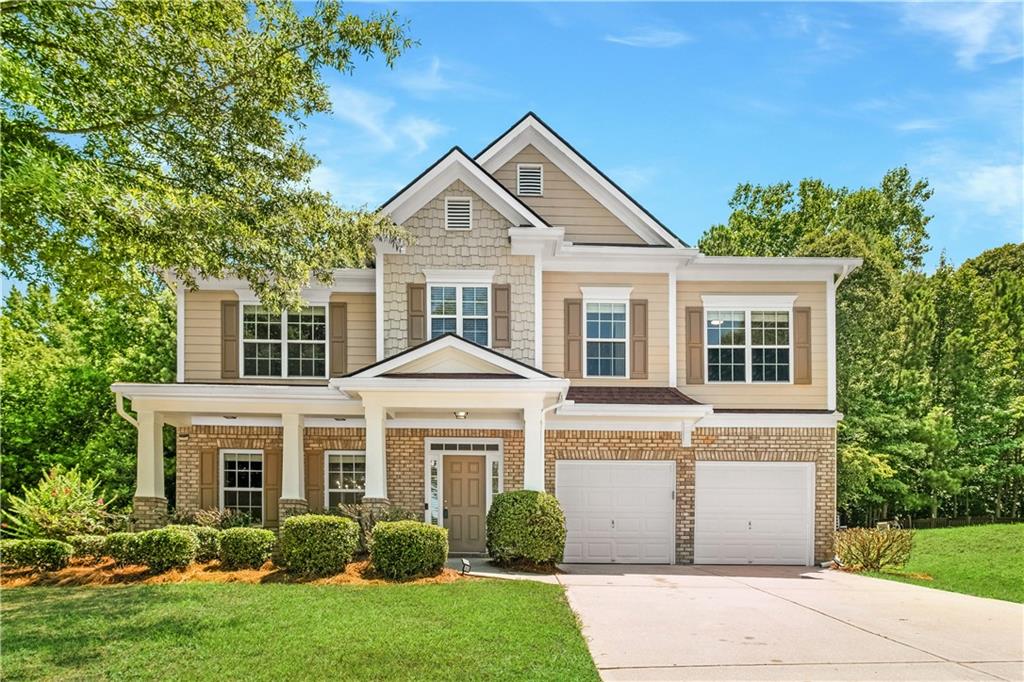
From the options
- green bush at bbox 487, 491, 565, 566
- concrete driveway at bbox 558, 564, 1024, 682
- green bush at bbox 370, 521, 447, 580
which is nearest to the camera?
concrete driveway at bbox 558, 564, 1024, 682

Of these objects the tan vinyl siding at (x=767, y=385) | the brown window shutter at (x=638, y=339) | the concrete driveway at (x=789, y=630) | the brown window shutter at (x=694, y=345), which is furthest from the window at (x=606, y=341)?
the concrete driveway at (x=789, y=630)

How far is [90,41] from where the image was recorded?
10648 millimetres

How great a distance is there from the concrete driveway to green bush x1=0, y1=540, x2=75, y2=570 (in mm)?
8058

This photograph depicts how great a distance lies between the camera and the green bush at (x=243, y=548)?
1376 centimetres

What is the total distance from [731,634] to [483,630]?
9.23 ft

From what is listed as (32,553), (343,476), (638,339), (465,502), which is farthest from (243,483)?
(638,339)

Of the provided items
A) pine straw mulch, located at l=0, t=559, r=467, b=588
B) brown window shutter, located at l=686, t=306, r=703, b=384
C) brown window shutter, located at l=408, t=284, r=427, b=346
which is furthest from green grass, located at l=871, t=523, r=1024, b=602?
brown window shutter, located at l=408, t=284, r=427, b=346

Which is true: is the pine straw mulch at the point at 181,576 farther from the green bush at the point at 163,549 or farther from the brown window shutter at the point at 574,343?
the brown window shutter at the point at 574,343

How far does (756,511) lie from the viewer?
17906mm

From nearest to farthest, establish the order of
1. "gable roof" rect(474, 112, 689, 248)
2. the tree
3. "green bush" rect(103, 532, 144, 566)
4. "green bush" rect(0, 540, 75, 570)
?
the tree, "green bush" rect(103, 532, 144, 566), "green bush" rect(0, 540, 75, 570), "gable roof" rect(474, 112, 689, 248)

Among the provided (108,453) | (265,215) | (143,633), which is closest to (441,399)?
(265,215)

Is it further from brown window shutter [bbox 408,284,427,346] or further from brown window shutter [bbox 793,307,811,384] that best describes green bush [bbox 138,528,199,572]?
brown window shutter [bbox 793,307,811,384]

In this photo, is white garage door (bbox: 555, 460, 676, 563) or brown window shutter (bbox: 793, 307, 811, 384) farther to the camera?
brown window shutter (bbox: 793, 307, 811, 384)

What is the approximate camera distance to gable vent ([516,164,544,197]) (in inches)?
752
